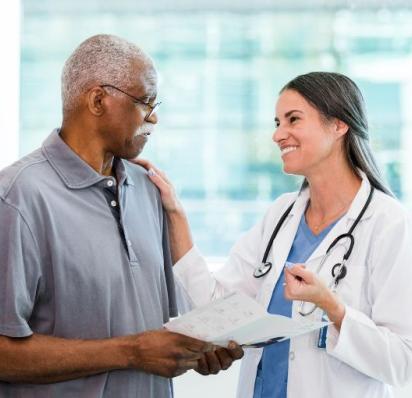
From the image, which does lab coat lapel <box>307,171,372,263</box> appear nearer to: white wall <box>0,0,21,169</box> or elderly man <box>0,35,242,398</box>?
elderly man <box>0,35,242,398</box>

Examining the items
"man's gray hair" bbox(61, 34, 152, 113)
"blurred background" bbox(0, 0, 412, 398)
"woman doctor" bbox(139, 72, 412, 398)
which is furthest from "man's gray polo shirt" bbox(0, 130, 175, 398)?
"blurred background" bbox(0, 0, 412, 398)

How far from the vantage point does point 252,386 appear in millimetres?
1864

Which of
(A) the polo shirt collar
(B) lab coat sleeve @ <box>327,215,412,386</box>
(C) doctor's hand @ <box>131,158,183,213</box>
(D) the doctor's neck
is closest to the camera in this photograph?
(A) the polo shirt collar

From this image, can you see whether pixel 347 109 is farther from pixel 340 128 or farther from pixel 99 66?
pixel 99 66

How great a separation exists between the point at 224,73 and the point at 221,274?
142cm

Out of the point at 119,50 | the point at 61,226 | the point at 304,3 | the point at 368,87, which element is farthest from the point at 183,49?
the point at 61,226

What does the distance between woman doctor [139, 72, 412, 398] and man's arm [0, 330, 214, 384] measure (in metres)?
0.27

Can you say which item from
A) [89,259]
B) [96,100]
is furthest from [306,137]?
[89,259]

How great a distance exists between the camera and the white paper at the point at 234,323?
4.60 feet

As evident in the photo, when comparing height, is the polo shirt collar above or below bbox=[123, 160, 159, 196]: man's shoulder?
above

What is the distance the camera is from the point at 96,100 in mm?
1549

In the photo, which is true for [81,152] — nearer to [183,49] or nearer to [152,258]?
[152,258]

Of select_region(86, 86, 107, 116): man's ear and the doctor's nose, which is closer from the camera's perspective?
select_region(86, 86, 107, 116): man's ear

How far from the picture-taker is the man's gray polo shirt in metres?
1.40
